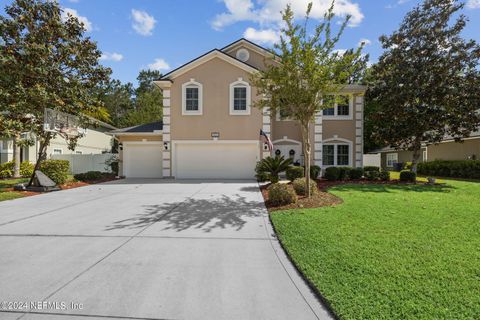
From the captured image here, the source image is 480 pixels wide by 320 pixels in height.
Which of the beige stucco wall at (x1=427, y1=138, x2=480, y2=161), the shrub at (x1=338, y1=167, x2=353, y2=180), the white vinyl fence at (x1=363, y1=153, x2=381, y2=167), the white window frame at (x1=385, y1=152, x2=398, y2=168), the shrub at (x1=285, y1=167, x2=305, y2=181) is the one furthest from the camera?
the white vinyl fence at (x1=363, y1=153, x2=381, y2=167)

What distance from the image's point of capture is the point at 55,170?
1262 centimetres

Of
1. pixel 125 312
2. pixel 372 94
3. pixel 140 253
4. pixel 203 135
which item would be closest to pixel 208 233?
pixel 140 253

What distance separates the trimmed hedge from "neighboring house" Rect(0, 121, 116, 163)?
23238 millimetres

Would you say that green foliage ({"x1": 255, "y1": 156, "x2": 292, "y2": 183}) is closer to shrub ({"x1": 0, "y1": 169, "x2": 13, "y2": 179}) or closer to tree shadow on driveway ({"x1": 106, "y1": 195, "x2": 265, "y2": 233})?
tree shadow on driveway ({"x1": 106, "y1": 195, "x2": 265, "y2": 233})

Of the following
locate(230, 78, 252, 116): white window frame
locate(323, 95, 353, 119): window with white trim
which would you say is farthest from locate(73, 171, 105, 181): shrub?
locate(323, 95, 353, 119): window with white trim

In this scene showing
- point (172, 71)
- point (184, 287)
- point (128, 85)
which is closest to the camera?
point (184, 287)

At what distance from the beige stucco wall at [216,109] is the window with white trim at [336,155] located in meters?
4.90

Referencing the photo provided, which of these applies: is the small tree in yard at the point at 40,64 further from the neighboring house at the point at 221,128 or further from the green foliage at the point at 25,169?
the green foliage at the point at 25,169

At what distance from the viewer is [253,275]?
379 centimetres

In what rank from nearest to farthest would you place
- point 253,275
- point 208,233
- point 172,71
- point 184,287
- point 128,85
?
point 184,287 < point 253,275 < point 208,233 < point 172,71 < point 128,85

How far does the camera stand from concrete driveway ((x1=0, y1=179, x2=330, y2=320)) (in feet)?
9.82

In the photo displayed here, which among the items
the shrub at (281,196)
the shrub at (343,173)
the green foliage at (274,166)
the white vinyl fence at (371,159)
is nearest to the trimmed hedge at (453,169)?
the white vinyl fence at (371,159)

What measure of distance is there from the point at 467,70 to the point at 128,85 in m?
50.9

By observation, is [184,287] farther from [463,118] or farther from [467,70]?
[467,70]
